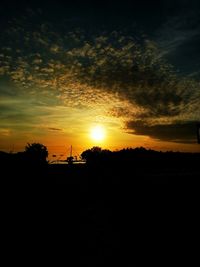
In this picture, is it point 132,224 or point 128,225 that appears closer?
point 128,225

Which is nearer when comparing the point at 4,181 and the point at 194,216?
the point at 194,216

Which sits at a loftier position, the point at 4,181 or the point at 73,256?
the point at 4,181

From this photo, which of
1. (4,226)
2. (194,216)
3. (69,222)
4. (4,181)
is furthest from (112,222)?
(4,181)

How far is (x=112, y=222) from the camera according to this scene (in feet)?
37.1

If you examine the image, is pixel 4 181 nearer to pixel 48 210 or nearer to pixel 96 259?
pixel 48 210

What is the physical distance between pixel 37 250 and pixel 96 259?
73.2 inches

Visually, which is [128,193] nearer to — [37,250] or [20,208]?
[20,208]

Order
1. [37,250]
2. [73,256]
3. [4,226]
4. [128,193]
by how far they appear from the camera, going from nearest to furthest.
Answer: [73,256]
[37,250]
[4,226]
[128,193]

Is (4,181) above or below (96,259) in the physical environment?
above

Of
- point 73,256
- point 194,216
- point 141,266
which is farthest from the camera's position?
point 194,216

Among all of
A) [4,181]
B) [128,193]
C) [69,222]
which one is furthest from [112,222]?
[4,181]

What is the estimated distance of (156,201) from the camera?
562 inches

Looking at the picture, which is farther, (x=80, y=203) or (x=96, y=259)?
(x=80, y=203)

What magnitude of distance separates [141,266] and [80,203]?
10762 millimetres
